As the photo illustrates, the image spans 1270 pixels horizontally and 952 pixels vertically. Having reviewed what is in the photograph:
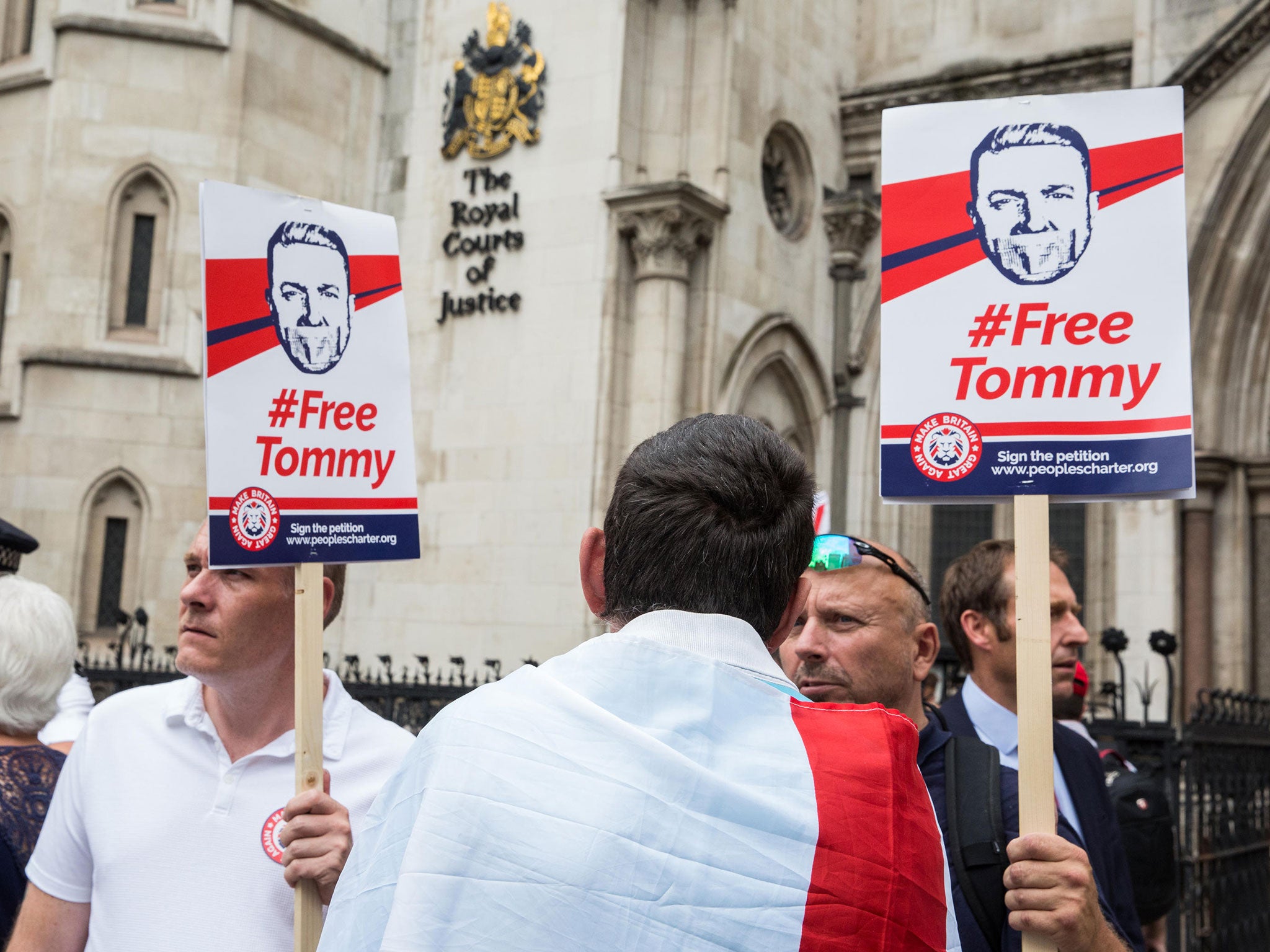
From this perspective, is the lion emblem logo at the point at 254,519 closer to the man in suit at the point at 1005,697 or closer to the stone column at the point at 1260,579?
the man in suit at the point at 1005,697

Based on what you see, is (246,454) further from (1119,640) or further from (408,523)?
(1119,640)

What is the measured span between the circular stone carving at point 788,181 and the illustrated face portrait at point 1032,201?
11.4 meters

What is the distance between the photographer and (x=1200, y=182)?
1249 cm

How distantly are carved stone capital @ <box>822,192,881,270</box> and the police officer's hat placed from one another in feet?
38.6

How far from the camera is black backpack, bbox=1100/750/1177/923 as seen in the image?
14.1 feet

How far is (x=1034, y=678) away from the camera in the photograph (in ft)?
→ 7.20

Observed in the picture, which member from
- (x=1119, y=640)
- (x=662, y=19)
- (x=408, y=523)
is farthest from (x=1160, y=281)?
(x=662, y=19)

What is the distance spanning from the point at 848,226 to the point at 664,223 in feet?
Answer: 10.8

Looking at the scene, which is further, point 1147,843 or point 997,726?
point 1147,843

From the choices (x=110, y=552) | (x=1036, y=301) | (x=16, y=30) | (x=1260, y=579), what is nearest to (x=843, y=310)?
(x=1260, y=579)

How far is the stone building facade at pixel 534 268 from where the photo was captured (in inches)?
485

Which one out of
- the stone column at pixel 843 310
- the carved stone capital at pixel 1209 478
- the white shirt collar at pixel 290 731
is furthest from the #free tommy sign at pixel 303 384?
the stone column at pixel 843 310

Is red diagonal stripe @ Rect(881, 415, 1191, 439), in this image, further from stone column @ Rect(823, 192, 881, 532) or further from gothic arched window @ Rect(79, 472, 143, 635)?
stone column @ Rect(823, 192, 881, 532)

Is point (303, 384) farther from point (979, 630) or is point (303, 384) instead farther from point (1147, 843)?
point (1147, 843)
